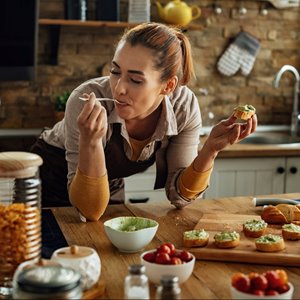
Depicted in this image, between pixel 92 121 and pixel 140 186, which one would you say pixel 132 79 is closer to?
pixel 92 121

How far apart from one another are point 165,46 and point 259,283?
42.6 inches

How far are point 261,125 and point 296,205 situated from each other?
7.28 ft

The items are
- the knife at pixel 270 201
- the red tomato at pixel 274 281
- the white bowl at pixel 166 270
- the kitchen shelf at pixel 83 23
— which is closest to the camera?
the red tomato at pixel 274 281

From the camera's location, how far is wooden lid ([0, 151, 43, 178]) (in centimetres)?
147

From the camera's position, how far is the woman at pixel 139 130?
6.66 feet

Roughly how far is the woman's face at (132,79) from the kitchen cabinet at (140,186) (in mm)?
1367

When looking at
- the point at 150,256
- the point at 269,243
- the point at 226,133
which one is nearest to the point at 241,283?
the point at 150,256

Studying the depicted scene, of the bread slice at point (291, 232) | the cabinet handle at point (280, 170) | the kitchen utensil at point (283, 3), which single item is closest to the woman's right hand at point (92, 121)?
the bread slice at point (291, 232)

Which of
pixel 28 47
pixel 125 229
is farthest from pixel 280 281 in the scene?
pixel 28 47

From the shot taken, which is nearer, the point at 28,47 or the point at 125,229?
the point at 125,229

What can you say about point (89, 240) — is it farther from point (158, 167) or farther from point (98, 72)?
point (98, 72)

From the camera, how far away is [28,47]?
3625 mm

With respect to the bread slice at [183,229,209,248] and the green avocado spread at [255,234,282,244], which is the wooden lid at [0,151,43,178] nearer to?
the bread slice at [183,229,209,248]

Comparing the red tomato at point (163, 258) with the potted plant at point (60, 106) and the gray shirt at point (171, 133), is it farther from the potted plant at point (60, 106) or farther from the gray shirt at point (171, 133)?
the potted plant at point (60, 106)
